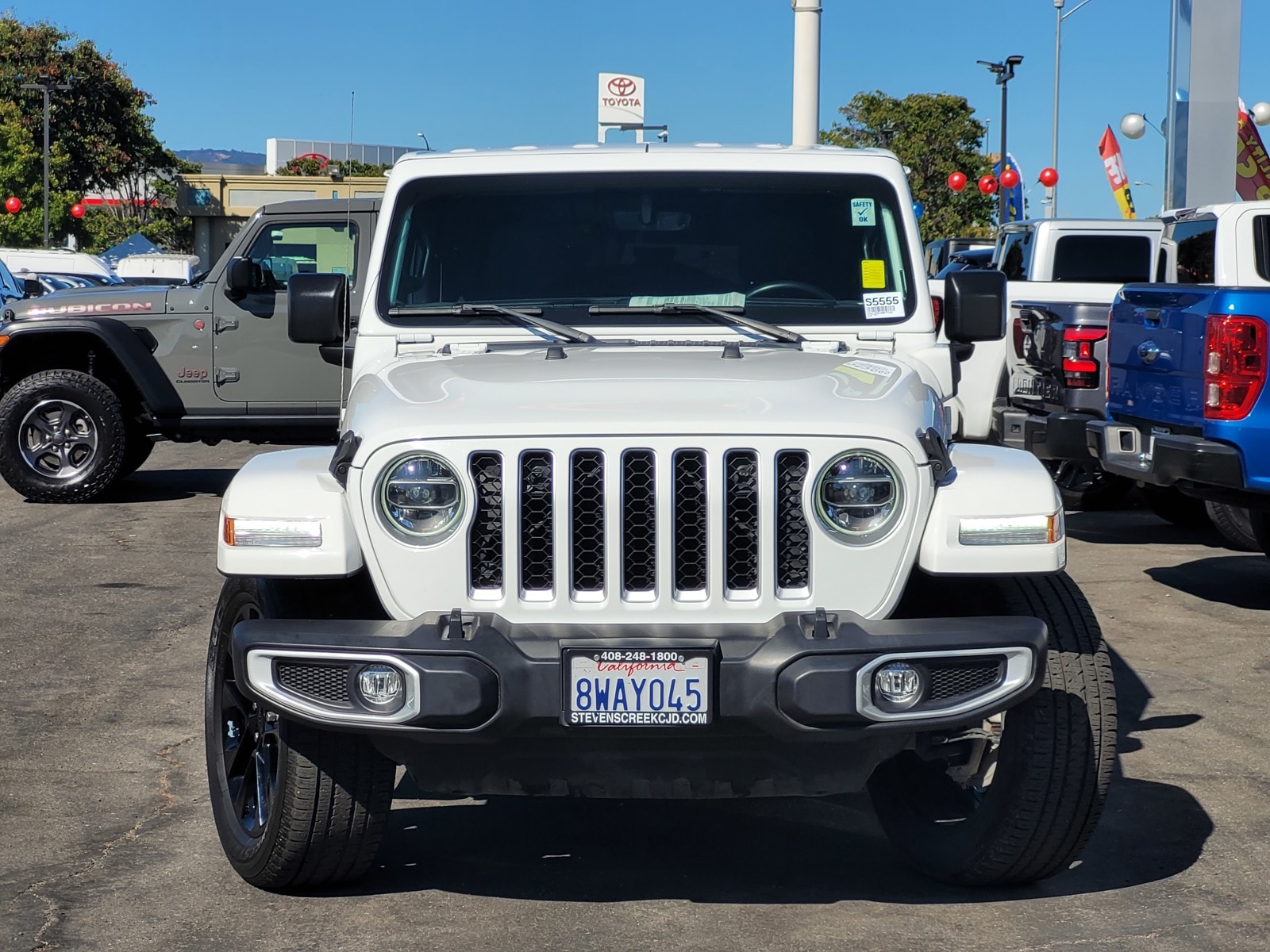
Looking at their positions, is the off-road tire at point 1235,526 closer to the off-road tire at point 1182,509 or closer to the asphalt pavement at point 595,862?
the off-road tire at point 1182,509

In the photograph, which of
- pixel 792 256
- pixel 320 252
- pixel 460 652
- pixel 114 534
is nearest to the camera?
pixel 460 652

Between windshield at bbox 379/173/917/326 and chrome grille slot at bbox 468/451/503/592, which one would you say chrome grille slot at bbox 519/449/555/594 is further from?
windshield at bbox 379/173/917/326

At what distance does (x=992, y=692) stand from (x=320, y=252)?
8.61 metres

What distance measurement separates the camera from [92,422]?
1195 cm

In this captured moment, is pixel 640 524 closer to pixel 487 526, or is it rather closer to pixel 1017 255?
pixel 487 526

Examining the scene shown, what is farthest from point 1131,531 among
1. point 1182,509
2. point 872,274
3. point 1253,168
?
point 1253,168

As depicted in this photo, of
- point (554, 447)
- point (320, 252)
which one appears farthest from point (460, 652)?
point (320, 252)

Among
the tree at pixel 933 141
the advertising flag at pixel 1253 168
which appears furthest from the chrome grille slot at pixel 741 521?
the tree at pixel 933 141

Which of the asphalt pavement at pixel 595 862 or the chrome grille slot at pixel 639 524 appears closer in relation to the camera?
the chrome grille slot at pixel 639 524

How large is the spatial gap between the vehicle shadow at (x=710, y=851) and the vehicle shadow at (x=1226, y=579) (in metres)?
3.75

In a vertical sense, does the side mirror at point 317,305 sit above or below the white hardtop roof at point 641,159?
below

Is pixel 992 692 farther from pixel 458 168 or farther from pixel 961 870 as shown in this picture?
pixel 458 168

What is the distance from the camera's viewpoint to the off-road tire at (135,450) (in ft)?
40.1

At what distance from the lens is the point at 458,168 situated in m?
5.25
